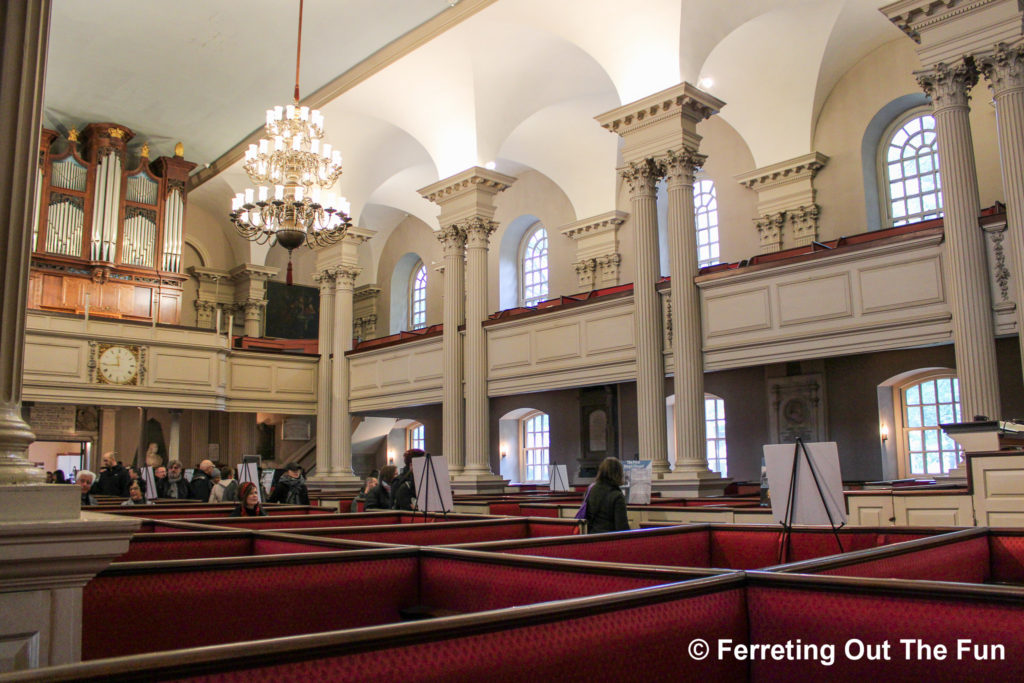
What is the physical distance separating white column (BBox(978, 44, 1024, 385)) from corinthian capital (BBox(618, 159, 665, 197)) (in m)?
4.27

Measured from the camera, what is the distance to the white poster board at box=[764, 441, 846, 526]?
4953 millimetres

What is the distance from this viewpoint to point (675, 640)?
2.27m

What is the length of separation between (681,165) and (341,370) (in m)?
9.25

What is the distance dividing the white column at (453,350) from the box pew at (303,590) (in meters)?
11.0

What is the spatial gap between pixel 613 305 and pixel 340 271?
7.53m

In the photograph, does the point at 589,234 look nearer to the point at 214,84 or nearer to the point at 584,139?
the point at 584,139

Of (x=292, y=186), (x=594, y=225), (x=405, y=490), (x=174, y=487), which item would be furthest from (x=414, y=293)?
(x=405, y=490)

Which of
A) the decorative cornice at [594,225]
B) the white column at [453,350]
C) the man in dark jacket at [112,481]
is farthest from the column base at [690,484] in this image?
the man in dark jacket at [112,481]

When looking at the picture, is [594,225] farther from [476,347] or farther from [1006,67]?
[1006,67]

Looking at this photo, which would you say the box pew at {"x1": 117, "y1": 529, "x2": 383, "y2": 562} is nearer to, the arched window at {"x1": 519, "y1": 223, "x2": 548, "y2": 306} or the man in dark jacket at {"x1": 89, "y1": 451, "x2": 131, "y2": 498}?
the man in dark jacket at {"x1": 89, "y1": 451, "x2": 131, "y2": 498}

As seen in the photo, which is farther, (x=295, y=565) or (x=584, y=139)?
(x=584, y=139)

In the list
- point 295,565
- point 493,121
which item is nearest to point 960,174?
point 493,121

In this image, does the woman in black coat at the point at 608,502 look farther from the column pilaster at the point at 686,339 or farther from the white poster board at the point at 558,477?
the white poster board at the point at 558,477

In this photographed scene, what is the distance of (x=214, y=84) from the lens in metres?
15.9
